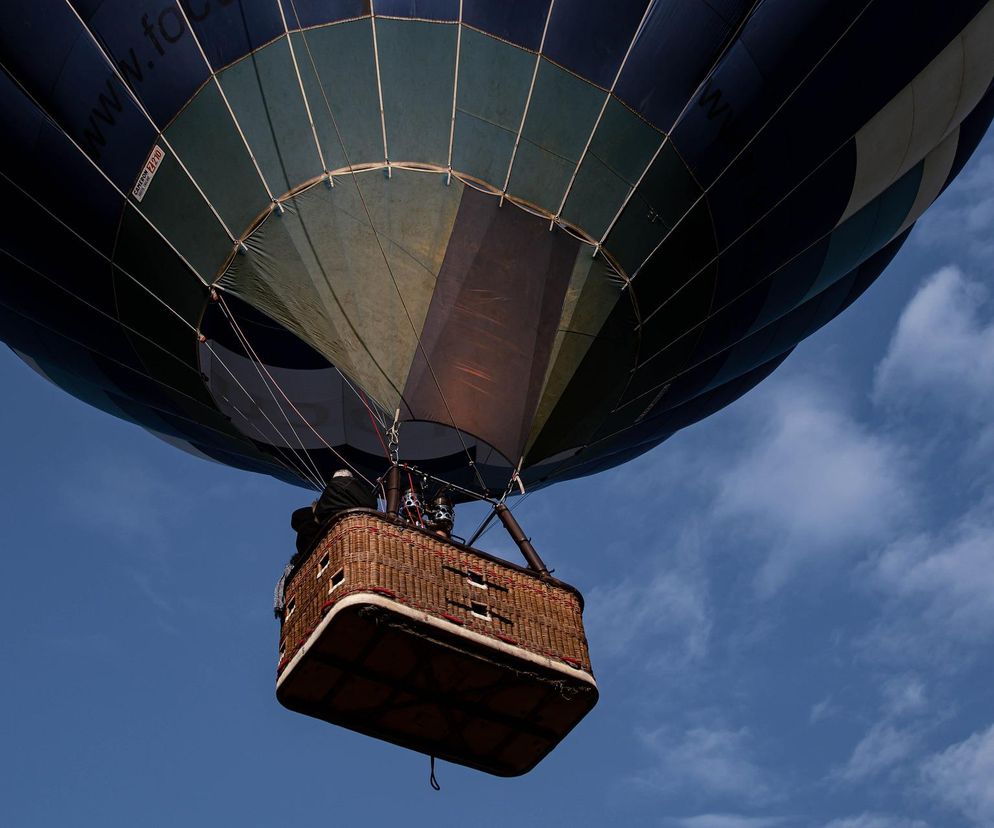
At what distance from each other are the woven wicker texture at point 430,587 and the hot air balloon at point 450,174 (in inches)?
51.5

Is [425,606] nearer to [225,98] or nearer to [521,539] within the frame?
[521,539]

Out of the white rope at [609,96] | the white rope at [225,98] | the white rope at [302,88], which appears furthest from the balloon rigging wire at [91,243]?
the white rope at [609,96]

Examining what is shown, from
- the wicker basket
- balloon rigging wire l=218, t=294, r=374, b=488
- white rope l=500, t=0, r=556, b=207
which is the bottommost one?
the wicker basket

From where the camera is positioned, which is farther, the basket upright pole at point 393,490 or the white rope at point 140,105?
the white rope at point 140,105

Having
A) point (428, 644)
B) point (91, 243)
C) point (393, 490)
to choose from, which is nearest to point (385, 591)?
point (428, 644)

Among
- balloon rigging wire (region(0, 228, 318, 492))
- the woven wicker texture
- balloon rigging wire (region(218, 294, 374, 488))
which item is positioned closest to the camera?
the woven wicker texture

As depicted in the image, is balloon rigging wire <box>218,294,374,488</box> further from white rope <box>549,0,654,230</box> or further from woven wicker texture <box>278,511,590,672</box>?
white rope <box>549,0,654,230</box>

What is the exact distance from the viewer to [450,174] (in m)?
9.09

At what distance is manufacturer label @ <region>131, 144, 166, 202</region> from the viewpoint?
8781 mm

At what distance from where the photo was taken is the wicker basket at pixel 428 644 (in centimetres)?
741

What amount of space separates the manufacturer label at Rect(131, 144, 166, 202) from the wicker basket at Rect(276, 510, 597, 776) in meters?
2.45

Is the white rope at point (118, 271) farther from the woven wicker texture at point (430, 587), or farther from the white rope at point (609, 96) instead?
the white rope at point (609, 96)

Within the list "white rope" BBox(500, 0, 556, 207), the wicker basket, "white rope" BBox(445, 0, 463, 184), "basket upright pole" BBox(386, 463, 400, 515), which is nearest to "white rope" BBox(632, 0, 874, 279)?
"white rope" BBox(500, 0, 556, 207)

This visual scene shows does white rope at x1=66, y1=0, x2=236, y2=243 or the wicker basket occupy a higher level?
white rope at x1=66, y1=0, x2=236, y2=243
